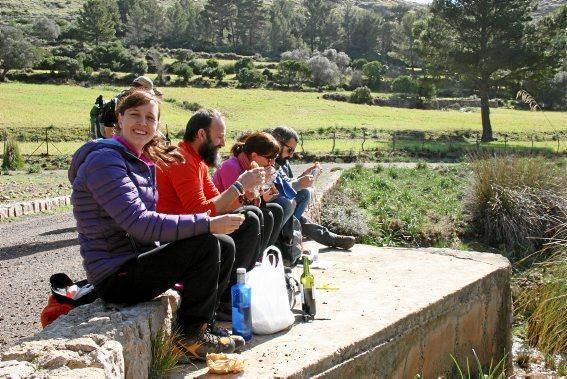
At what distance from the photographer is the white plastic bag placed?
175 inches

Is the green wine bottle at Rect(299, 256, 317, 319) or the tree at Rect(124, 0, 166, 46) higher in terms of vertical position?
the tree at Rect(124, 0, 166, 46)

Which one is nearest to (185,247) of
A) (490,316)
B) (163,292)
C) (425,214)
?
(163,292)

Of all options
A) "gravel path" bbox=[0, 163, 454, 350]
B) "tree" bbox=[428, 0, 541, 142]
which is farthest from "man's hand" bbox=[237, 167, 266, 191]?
"tree" bbox=[428, 0, 541, 142]

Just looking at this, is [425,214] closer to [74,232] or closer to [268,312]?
[74,232]

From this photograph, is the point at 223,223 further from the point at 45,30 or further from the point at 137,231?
the point at 45,30

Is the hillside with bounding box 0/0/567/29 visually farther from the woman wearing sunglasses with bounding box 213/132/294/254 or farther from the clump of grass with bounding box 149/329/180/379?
the clump of grass with bounding box 149/329/180/379

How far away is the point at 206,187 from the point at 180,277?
1.14 meters

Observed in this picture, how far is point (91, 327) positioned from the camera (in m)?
3.51

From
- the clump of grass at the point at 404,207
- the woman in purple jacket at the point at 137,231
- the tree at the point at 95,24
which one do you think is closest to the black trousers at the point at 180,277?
the woman in purple jacket at the point at 137,231

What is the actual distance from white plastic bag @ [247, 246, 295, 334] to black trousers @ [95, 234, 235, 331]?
16.5 inches

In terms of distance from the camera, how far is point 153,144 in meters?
4.15

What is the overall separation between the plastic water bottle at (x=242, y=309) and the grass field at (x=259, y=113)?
1043 inches

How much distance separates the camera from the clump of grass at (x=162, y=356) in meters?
3.80

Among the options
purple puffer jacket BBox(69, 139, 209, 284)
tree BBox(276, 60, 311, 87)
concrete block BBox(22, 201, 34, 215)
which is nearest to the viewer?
purple puffer jacket BBox(69, 139, 209, 284)
